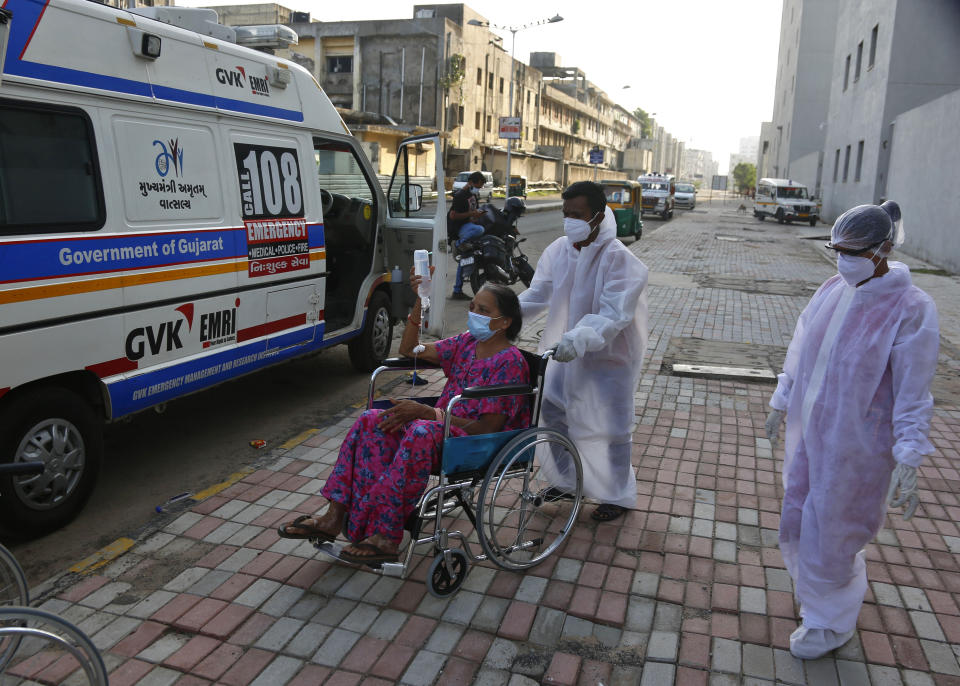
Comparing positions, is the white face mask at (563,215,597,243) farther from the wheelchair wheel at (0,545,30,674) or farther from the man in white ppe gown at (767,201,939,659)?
the wheelchair wheel at (0,545,30,674)

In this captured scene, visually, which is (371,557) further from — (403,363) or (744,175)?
(744,175)

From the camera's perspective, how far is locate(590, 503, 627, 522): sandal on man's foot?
13.4 feet

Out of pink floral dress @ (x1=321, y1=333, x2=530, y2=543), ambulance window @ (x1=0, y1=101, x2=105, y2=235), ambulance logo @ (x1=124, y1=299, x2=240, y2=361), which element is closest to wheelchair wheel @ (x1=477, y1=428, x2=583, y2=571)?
pink floral dress @ (x1=321, y1=333, x2=530, y2=543)

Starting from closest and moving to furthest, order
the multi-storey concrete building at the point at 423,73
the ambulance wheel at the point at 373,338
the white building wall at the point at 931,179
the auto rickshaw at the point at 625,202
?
1. the ambulance wheel at the point at 373,338
2. the white building wall at the point at 931,179
3. the auto rickshaw at the point at 625,202
4. the multi-storey concrete building at the point at 423,73

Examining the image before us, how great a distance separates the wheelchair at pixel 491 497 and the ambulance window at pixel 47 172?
1.84 m

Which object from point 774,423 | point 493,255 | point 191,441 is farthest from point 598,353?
point 493,255

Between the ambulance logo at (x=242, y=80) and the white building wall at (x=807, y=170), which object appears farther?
the white building wall at (x=807, y=170)

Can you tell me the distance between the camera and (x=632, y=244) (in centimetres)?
2139

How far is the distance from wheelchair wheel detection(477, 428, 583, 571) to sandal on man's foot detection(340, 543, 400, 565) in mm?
400

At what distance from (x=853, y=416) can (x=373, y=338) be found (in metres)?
4.95

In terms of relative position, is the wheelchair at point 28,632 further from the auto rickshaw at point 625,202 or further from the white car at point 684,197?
the white car at point 684,197

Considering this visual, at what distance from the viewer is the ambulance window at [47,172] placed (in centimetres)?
360

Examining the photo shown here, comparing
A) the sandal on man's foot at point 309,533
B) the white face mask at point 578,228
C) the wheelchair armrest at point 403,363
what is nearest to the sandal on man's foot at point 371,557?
the sandal on man's foot at point 309,533

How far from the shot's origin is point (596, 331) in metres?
3.50
